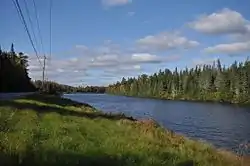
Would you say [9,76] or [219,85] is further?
[219,85]

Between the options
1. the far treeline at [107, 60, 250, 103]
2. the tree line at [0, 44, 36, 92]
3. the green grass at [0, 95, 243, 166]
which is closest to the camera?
the green grass at [0, 95, 243, 166]

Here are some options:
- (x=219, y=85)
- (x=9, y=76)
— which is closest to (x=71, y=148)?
(x=9, y=76)

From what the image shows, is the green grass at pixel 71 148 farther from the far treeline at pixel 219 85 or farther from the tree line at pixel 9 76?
the far treeline at pixel 219 85

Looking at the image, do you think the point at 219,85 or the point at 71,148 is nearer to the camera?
the point at 71,148

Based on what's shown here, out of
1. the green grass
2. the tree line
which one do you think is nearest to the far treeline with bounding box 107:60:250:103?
the tree line

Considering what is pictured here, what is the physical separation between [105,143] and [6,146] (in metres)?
4.71

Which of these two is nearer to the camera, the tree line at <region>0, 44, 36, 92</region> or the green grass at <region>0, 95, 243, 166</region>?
the green grass at <region>0, 95, 243, 166</region>

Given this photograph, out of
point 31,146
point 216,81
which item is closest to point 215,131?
point 31,146

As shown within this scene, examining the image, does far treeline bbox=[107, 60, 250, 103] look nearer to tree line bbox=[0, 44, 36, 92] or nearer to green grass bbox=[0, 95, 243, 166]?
tree line bbox=[0, 44, 36, 92]

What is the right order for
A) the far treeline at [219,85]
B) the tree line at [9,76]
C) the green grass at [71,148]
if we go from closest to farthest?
the green grass at [71,148]
the tree line at [9,76]
the far treeline at [219,85]

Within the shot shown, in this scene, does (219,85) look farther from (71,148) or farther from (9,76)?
(71,148)

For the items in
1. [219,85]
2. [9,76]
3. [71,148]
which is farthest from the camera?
[219,85]

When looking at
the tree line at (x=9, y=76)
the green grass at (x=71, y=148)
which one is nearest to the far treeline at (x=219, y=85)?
the tree line at (x=9, y=76)

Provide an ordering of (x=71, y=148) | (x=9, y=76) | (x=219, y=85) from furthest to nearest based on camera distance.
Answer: (x=219, y=85) → (x=9, y=76) → (x=71, y=148)
